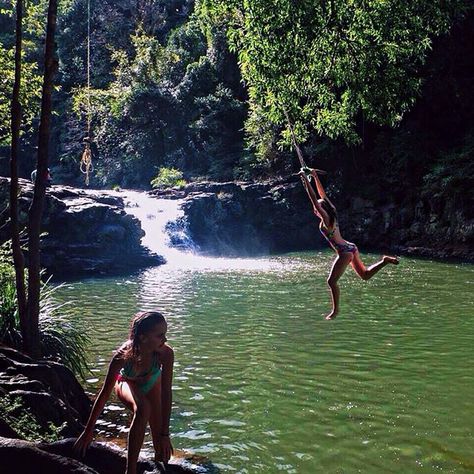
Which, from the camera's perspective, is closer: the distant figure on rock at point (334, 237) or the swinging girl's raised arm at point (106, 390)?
the swinging girl's raised arm at point (106, 390)

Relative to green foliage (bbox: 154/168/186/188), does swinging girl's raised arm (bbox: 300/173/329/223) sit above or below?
below

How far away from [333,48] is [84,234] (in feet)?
51.9

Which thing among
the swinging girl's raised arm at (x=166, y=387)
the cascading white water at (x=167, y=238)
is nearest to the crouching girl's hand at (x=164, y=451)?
the swinging girl's raised arm at (x=166, y=387)

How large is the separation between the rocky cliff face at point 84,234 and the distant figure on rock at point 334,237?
1444cm

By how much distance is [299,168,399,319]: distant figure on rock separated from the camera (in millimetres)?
6377

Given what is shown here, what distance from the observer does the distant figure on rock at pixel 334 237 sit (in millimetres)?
6377

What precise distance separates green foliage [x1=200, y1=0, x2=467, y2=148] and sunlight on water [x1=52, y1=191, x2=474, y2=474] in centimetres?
348

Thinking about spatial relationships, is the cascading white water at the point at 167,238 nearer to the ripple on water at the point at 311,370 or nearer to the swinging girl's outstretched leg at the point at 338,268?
the ripple on water at the point at 311,370

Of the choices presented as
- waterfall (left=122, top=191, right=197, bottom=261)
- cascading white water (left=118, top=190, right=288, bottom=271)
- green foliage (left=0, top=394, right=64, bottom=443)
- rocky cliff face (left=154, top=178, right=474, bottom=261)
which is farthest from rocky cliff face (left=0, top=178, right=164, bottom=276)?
green foliage (left=0, top=394, right=64, bottom=443)

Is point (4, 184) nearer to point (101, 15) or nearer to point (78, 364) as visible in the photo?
point (78, 364)

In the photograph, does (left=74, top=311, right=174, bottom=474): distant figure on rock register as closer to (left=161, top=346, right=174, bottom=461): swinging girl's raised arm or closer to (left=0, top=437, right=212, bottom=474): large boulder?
(left=161, top=346, right=174, bottom=461): swinging girl's raised arm

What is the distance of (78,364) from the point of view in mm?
7746

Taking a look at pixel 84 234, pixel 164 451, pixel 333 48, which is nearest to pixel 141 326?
pixel 164 451

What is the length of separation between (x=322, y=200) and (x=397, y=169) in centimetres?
2129
